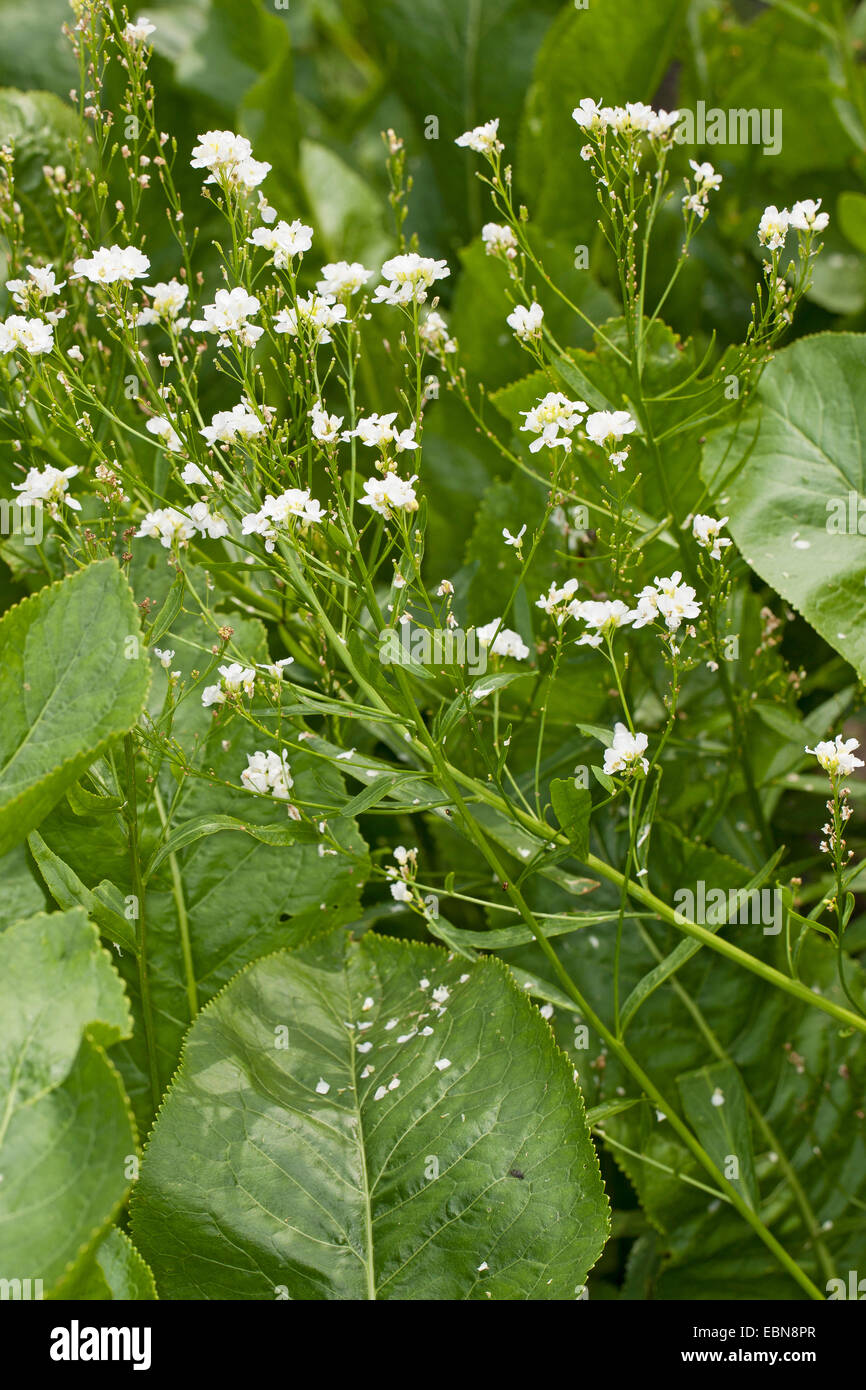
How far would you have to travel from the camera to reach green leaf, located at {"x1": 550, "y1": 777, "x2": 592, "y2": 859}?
1.95ft

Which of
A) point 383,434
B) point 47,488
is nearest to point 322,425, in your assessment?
point 383,434

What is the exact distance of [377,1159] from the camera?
0.72 meters

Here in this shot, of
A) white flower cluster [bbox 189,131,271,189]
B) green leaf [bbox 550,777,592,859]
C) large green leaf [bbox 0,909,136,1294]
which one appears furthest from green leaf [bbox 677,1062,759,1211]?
white flower cluster [bbox 189,131,271,189]

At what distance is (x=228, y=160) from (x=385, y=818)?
532 millimetres

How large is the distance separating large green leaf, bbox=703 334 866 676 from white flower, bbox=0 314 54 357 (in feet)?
1.39

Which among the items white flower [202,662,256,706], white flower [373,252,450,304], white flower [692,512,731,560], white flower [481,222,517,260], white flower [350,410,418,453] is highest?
white flower [481,222,517,260]

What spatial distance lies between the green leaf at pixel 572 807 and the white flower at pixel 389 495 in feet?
0.51

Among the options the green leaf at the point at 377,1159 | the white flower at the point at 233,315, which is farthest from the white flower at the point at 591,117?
the green leaf at the point at 377,1159

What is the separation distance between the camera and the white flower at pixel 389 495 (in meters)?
0.56

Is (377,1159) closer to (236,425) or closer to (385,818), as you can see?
(385,818)

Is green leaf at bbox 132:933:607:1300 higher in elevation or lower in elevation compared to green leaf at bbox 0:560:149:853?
lower

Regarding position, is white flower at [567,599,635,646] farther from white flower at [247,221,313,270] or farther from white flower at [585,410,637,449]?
A: white flower at [247,221,313,270]

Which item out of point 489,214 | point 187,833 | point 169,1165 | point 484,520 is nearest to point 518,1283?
point 169,1165

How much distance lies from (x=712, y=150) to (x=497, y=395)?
2.00 ft
